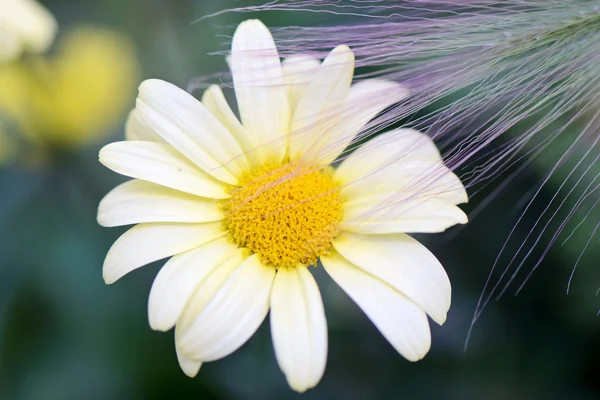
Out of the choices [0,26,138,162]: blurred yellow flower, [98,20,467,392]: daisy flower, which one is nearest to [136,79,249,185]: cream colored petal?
[98,20,467,392]: daisy flower

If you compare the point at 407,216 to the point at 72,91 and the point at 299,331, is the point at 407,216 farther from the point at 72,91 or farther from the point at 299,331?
the point at 72,91

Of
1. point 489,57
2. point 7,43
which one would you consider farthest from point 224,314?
point 7,43

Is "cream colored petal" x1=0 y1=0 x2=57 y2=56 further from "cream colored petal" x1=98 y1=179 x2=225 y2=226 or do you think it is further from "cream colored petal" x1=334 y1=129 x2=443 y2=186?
"cream colored petal" x1=334 y1=129 x2=443 y2=186

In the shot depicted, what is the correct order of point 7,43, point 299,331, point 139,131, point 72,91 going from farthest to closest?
1. point 72,91
2. point 7,43
3. point 139,131
4. point 299,331

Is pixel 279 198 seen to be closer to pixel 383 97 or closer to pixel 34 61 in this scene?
pixel 383 97

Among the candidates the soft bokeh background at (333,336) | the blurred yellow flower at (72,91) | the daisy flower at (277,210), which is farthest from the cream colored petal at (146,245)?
the blurred yellow flower at (72,91)
